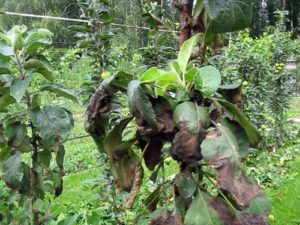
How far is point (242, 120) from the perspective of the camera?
0.94m

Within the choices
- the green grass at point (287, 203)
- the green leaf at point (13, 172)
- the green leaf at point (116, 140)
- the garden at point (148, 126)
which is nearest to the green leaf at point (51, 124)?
the garden at point (148, 126)

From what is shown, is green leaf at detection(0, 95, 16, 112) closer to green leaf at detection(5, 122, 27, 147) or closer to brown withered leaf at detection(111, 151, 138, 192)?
green leaf at detection(5, 122, 27, 147)

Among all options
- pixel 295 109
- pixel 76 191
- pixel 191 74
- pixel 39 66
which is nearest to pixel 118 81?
pixel 191 74

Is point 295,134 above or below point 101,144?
below

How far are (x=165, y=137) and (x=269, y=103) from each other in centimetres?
435

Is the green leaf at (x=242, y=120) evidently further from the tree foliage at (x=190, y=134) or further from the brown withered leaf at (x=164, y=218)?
the brown withered leaf at (x=164, y=218)

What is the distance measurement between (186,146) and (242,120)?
A: 0.16m

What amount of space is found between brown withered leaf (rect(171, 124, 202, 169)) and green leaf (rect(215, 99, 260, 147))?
12cm

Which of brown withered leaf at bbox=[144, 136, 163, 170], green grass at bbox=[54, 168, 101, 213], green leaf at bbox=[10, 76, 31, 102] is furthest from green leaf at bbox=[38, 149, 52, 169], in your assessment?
green grass at bbox=[54, 168, 101, 213]

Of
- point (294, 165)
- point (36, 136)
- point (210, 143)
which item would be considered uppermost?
point (210, 143)

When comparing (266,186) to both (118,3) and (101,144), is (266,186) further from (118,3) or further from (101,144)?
(118,3)

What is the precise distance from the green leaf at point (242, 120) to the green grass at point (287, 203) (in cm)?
246

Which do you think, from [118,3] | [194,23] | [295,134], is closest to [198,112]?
[194,23]

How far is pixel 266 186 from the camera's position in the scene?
4113mm
